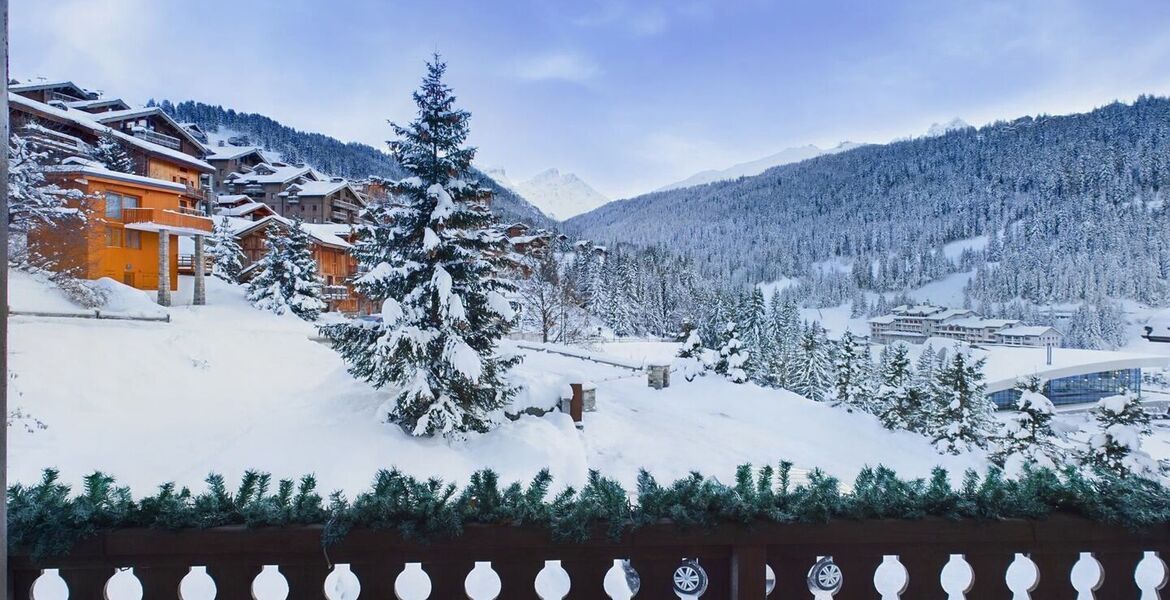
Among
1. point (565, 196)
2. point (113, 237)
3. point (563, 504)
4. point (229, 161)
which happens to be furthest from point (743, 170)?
point (563, 504)

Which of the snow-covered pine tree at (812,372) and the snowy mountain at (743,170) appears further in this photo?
the snowy mountain at (743,170)

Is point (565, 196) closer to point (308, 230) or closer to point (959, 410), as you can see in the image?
point (308, 230)

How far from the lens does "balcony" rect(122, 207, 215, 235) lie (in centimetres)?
1684

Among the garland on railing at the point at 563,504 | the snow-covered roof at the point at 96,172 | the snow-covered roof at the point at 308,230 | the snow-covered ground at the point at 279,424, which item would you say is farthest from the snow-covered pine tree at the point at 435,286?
the snow-covered roof at the point at 308,230

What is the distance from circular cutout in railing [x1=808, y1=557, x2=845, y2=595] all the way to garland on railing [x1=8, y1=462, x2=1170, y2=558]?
18 centimetres

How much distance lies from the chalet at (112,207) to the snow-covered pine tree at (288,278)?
180 cm

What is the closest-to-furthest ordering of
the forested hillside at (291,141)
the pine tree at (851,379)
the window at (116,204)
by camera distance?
1. the window at (116,204)
2. the pine tree at (851,379)
3. the forested hillside at (291,141)

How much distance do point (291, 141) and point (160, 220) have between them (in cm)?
5313

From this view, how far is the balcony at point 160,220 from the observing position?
1684 centimetres

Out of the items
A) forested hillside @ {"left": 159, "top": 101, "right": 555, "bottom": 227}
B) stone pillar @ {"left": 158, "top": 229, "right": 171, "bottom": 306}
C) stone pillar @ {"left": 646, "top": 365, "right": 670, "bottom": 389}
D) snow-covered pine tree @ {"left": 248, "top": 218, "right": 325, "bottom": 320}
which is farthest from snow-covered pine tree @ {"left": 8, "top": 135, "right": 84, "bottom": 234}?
forested hillside @ {"left": 159, "top": 101, "right": 555, "bottom": 227}

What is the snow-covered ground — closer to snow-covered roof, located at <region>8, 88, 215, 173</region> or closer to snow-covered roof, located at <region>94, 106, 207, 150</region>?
snow-covered roof, located at <region>8, 88, 215, 173</region>

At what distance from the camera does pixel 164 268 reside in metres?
17.2

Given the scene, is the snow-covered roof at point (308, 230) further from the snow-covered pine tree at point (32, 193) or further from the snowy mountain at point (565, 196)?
the snowy mountain at point (565, 196)

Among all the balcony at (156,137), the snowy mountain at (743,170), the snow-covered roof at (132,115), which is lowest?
the balcony at (156,137)
